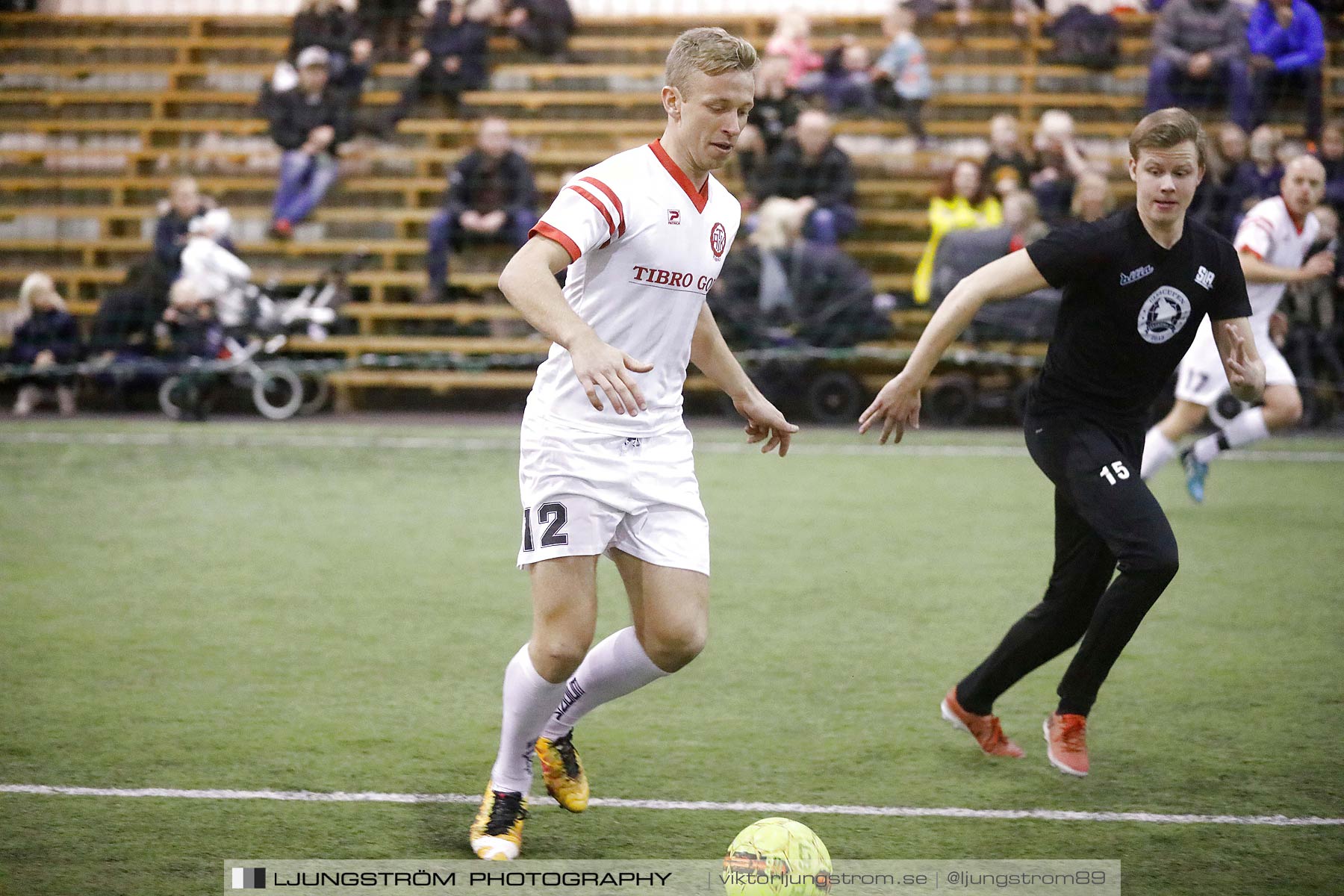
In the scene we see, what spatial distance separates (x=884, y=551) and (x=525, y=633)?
2390mm

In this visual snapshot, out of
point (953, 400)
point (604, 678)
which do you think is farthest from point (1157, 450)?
point (604, 678)

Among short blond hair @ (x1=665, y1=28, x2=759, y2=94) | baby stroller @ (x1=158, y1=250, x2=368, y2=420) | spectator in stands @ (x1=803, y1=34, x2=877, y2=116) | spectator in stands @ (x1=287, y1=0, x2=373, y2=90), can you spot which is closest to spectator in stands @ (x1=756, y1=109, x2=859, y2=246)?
spectator in stands @ (x1=803, y1=34, x2=877, y2=116)

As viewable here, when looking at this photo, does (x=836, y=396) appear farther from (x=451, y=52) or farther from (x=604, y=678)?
(x=604, y=678)

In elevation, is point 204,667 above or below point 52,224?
below

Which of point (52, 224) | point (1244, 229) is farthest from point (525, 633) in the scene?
point (52, 224)

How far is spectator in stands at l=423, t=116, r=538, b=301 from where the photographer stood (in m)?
14.0

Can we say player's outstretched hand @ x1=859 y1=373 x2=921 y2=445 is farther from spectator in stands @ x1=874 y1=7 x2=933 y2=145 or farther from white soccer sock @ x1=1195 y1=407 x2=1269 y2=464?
spectator in stands @ x1=874 y1=7 x2=933 y2=145

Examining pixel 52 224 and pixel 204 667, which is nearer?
pixel 204 667

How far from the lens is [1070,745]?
4453 mm

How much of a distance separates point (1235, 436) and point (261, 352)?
8097 millimetres

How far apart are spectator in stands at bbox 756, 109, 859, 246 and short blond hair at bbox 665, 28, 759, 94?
9.67m

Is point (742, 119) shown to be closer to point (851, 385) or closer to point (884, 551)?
point (884, 551)

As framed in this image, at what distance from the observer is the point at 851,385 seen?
12.8 m

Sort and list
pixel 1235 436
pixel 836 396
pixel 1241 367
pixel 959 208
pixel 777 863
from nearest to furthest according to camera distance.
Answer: pixel 777 863, pixel 1241 367, pixel 1235 436, pixel 836 396, pixel 959 208
